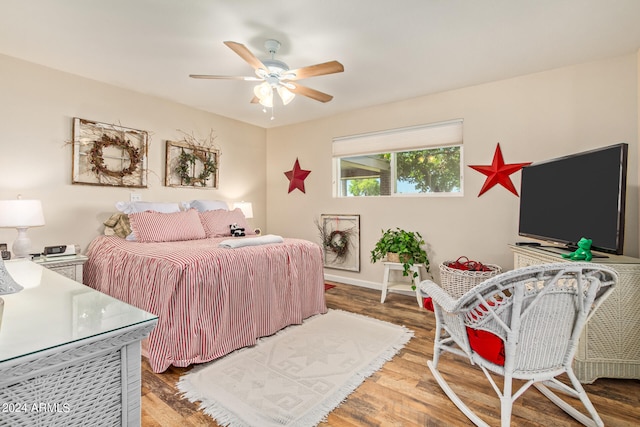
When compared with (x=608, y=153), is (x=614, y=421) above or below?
below

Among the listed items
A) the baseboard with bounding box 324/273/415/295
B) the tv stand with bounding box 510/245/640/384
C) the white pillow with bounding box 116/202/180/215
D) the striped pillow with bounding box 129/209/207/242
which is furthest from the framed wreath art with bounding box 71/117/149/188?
the tv stand with bounding box 510/245/640/384

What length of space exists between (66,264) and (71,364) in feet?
7.99

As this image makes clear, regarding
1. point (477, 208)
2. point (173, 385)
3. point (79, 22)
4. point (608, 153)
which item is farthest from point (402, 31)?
point (173, 385)

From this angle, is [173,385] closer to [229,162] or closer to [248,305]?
[248,305]

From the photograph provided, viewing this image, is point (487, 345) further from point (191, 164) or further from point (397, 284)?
point (191, 164)

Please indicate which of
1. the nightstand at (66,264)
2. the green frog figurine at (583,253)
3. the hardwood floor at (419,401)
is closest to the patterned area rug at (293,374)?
the hardwood floor at (419,401)

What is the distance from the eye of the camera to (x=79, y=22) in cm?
223

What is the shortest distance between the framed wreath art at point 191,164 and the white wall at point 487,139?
130cm

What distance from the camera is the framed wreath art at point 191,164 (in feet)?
12.8

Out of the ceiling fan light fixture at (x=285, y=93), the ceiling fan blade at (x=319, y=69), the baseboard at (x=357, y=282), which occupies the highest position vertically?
the ceiling fan blade at (x=319, y=69)

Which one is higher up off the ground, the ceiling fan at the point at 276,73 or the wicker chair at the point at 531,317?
the ceiling fan at the point at 276,73

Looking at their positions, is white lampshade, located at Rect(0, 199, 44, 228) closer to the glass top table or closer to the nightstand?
the nightstand

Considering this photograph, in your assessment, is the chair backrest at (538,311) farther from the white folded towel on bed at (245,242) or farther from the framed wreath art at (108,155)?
the framed wreath art at (108,155)

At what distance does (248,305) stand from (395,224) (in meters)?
2.21
